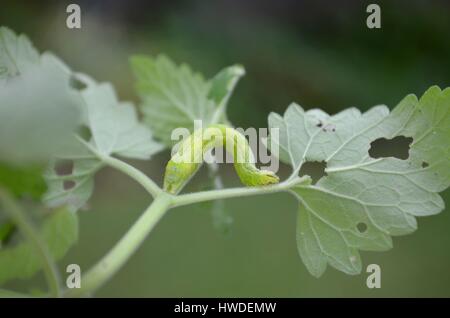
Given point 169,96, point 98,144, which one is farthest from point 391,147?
point 98,144

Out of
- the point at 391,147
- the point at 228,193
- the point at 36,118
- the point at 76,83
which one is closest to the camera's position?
the point at 36,118

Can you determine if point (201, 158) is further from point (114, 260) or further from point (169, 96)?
point (169, 96)

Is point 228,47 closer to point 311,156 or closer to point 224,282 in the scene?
point 224,282

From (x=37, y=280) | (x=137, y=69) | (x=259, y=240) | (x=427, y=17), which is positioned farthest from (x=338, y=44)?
(x=137, y=69)

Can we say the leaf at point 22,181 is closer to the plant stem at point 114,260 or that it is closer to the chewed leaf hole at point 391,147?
the plant stem at point 114,260

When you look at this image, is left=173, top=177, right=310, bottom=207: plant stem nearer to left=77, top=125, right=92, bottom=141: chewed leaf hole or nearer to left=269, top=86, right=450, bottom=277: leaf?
left=269, top=86, right=450, bottom=277: leaf
